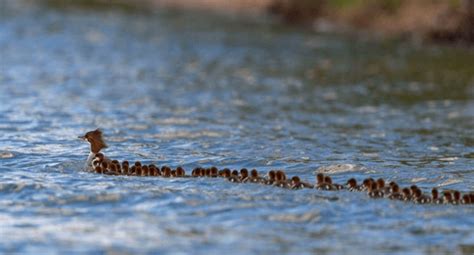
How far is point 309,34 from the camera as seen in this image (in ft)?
139

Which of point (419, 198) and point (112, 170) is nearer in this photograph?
point (419, 198)

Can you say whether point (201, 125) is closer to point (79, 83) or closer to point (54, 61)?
point (79, 83)

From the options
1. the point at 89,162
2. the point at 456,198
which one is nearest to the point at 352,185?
the point at 456,198

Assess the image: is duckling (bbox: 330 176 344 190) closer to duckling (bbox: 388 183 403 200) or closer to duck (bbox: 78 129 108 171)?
duckling (bbox: 388 183 403 200)

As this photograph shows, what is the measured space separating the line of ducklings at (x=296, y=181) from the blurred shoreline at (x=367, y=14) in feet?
80.3

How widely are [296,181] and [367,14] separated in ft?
101

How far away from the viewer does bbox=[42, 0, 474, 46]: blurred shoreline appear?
39000 mm

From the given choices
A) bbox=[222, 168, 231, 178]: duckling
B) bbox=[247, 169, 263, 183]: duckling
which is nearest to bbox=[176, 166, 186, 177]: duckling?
bbox=[222, 168, 231, 178]: duckling

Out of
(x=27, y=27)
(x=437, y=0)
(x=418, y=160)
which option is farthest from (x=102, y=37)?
(x=418, y=160)

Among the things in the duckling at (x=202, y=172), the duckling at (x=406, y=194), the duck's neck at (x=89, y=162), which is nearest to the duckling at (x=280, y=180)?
the duckling at (x=202, y=172)

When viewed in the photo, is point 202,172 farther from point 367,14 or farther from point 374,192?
point 367,14

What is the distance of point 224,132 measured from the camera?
69.4 feet

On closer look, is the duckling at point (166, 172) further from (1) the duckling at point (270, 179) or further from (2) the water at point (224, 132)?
(1) the duckling at point (270, 179)

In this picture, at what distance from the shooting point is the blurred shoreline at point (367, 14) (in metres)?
39.0
